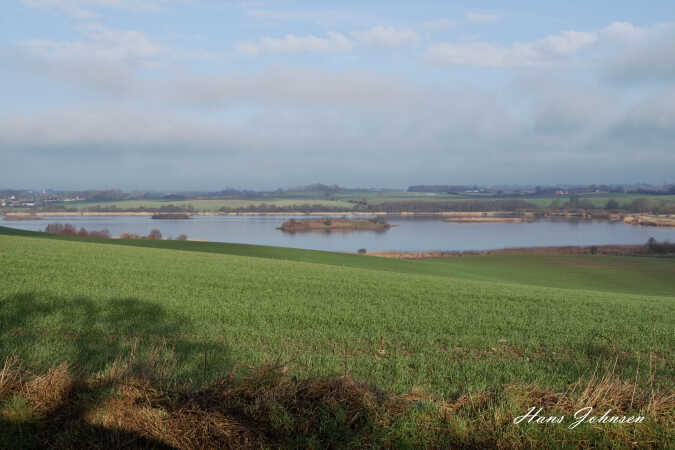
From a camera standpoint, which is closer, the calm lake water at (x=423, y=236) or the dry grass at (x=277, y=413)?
the dry grass at (x=277, y=413)

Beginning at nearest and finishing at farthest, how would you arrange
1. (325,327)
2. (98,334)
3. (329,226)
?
(98,334) → (325,327) → (329,226)

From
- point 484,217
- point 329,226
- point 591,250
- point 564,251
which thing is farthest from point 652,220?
point 329,226

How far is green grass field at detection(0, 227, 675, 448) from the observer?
5594 millimetres

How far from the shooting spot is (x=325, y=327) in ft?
25.9

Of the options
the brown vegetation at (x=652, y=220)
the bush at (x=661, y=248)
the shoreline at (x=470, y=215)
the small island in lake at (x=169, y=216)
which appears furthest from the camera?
the small island in lake at (x=169, y=216)

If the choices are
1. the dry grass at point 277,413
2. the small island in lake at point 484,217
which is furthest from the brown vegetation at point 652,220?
the dry grass at point 277,413

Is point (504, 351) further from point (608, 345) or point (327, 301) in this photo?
point (327, 301)

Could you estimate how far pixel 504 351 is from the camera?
6926 millimetres

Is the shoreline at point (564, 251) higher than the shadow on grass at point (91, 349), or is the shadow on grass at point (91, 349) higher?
the shadow on grass at point (91, 349)

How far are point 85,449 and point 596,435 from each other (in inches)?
155

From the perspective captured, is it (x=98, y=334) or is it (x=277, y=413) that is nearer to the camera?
(x=277, y=413)

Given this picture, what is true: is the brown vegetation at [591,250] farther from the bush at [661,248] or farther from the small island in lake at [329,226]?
the small island in lake at [329,226]

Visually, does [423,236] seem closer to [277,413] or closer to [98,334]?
[98,334]

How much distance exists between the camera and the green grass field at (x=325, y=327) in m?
5.59
